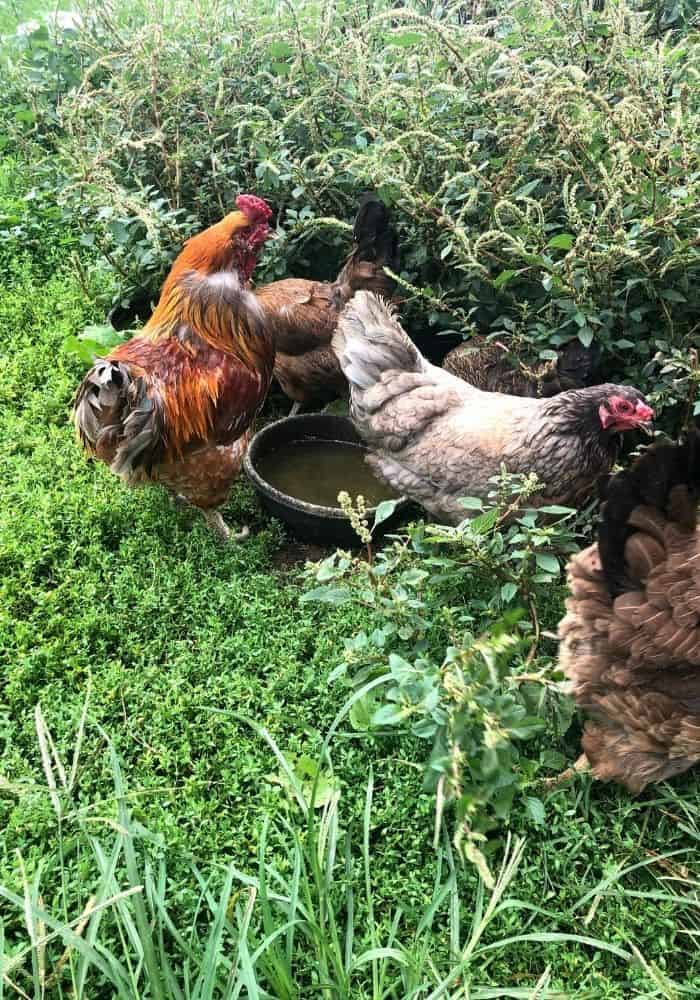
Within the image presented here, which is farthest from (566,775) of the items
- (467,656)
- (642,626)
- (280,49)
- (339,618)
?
(280,49)

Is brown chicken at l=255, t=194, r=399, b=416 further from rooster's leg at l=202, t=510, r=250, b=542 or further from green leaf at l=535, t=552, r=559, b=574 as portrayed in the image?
green leaf at l=535, t=552, r=559, b=574

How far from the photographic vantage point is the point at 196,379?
3090 mm

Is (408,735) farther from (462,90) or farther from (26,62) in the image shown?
(26,62)

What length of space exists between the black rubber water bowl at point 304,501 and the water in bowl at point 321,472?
1.2 inches

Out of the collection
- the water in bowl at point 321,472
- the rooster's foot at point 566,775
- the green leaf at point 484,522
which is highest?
the green leaf at point 484,522

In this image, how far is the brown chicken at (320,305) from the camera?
3840 mm

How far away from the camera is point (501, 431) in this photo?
9.83 feet

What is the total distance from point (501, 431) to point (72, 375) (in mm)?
2615

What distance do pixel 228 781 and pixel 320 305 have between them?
263cm

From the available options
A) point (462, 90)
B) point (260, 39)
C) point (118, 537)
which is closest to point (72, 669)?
point (118, 537)

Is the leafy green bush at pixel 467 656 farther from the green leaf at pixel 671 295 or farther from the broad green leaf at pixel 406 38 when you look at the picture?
the broad green leaf at pixel 406 38

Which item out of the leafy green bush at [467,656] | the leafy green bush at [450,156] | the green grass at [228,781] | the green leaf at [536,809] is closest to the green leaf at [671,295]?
the leafy green bush at [450,156]

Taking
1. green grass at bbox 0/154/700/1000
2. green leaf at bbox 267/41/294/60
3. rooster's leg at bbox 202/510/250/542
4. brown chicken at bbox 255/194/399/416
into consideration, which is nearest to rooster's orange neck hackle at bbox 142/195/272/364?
brown chicken at bbox 255/194/399/416

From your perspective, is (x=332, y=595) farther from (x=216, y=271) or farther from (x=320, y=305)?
(x=320, y=305)
